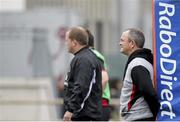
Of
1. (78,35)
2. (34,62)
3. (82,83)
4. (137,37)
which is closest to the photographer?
(137,37)

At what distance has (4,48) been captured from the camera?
21.6m

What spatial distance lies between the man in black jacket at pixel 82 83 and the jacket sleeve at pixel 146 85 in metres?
0.97

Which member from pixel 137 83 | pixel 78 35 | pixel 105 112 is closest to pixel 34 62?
pixel 105 112

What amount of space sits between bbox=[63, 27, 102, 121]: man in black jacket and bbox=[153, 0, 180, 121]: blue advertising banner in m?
1.16

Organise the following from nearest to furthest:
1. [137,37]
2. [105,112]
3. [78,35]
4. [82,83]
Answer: [137,37]
[82,83]
[78,35]
[105,112]

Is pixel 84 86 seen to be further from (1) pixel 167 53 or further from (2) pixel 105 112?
(2) pixel 105 112

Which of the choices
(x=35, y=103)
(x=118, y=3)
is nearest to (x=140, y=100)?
(x=35, y=103)

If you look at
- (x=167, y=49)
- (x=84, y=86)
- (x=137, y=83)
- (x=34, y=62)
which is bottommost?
(x=34, y=62)

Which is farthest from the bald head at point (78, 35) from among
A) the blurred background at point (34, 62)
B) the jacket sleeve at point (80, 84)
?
the blurred background at point (34, 62)

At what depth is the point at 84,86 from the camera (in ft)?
35.5

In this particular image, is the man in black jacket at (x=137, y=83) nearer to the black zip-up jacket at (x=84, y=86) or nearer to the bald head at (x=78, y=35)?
the black zip-up jacket at (x=84, y=86)

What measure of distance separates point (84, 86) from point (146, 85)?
3.74ft

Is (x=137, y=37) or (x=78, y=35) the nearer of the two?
(x=137, y=37)

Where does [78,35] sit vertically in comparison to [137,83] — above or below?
above
